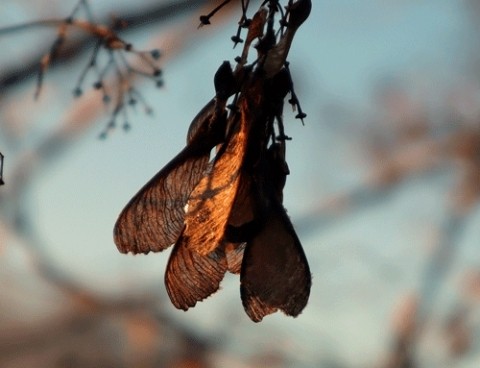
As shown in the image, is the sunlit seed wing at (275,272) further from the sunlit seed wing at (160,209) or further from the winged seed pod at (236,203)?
the sunlit seed wing at (160,209)

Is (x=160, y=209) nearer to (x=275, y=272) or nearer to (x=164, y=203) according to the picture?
(x=164, y=203)

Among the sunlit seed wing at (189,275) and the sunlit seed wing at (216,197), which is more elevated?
the sunlit seed wing at (216,197)

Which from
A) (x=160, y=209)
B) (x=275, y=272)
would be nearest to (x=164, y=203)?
(x=160, y=209)

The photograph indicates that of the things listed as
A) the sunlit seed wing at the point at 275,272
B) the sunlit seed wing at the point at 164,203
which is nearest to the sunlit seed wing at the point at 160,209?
the sunlit seed wing at the point at 164,203

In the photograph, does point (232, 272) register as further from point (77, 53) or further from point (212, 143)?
point (77, 53)

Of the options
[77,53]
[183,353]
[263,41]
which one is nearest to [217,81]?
[263,41]
